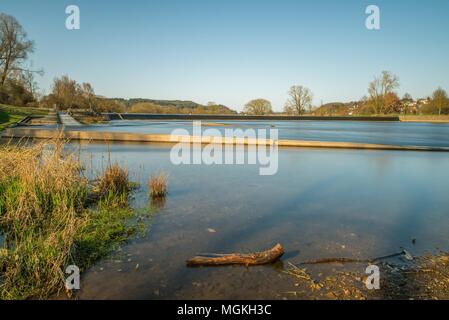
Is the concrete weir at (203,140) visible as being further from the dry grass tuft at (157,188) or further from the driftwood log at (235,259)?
the driftwood log at (235,259)

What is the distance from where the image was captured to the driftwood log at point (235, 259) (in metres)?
4.15

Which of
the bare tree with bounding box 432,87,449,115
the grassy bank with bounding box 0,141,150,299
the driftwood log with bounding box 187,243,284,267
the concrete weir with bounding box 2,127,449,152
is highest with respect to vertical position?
the bare tree with bounding box 432,87,449,115

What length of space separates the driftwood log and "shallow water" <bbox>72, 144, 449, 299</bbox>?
122 millimetres

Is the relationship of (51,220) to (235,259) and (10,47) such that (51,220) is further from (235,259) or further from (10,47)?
(10,47)

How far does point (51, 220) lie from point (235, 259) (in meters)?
2.95

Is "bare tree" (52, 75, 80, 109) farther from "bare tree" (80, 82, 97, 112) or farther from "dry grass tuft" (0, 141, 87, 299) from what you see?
"dry grass tuft" (0, 141, 87, 299)

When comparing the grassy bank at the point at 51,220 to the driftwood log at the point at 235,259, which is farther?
the driftwood log at the point at 235,259

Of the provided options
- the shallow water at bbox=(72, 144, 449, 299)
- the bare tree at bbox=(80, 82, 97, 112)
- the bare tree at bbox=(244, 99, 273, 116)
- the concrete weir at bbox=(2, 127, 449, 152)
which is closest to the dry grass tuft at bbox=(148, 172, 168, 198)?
the shallow water at bbox=(72, 144, 449, 299)

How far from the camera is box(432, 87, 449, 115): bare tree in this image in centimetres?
7089

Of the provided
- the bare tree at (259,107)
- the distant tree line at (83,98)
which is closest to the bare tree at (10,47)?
the distant tree line at (83,98)

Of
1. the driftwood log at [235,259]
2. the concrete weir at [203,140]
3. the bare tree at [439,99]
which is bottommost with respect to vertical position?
the driftwood log at [235,259]

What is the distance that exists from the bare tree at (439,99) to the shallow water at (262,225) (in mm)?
73309

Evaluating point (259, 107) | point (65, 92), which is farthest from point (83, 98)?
point (259, 107)

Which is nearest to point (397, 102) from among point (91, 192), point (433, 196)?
point (433, 196)
